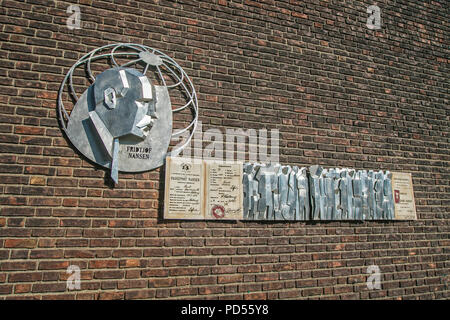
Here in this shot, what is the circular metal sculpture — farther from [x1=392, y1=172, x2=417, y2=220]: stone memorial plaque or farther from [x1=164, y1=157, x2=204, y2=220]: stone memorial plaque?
[x1=392, y1=172, x2=417, y2=220]: stone memorial plaque

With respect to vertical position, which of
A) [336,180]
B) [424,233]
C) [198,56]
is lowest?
[424,233]

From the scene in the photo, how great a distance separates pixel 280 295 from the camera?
299 centimetres

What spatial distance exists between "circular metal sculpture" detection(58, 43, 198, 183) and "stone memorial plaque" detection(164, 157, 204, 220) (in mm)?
141

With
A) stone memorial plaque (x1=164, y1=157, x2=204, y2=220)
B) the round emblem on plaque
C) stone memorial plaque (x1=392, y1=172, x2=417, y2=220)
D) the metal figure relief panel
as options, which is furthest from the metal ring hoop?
Result: stone memorial plaque (x1=392, y1=172, x2=417, y2=220)

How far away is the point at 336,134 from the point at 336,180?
58cm

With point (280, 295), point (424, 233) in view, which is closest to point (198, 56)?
point (280, 295)

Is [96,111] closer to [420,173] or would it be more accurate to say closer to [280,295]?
[280,295]

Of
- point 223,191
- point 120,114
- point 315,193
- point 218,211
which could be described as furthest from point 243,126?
point 120,114

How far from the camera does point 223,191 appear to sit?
3.00 m

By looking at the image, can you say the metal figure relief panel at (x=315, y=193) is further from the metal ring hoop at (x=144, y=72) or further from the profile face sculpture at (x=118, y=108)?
the profile face sculpture at (x=118, y=108)

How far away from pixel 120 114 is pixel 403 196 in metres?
3.49

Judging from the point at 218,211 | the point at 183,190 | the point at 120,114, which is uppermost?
the point at 120,114

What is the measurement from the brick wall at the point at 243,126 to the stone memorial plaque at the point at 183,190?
0.33 ft

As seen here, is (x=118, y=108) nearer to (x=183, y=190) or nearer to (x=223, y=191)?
(x=183, y=190)
